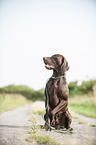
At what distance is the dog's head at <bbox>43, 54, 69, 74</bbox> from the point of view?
361cm

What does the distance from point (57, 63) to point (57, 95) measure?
82 centimetres

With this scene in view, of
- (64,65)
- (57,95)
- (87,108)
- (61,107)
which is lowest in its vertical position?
(87,108)

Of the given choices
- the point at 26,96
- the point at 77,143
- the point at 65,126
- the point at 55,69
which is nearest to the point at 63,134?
the point at 65,126

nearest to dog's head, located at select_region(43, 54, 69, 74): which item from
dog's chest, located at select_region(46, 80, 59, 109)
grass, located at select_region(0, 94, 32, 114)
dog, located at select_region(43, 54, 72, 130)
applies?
dog, located at select_region(43, 54, 72, 130)

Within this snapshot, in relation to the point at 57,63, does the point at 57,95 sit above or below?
below

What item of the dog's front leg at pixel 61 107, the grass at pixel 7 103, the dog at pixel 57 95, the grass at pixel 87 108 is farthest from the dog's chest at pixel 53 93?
the grass at pixel 7 103

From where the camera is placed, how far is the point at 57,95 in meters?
3.54

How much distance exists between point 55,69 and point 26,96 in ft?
72.1

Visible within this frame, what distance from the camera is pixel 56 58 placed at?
3.66m

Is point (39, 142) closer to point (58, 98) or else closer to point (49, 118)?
→ point (49, 118)

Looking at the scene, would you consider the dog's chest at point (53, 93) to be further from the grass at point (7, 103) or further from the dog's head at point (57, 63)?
the grass at point (7, 103)

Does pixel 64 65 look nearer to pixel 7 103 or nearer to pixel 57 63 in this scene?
pixel 57 63

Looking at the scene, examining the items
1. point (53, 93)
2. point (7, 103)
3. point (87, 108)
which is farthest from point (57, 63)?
point (7, 103)

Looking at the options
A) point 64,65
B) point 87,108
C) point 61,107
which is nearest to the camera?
point 61,107
